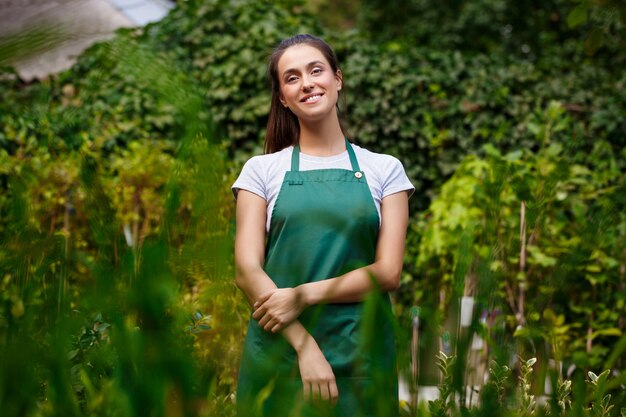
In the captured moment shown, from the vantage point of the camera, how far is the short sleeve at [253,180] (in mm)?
1774

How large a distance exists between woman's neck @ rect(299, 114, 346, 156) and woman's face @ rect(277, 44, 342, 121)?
3 centimetres

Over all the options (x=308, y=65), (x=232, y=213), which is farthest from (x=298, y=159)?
(x=232, y=213)

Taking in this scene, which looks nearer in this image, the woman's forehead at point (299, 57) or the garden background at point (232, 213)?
the garden background at point (232, 213)

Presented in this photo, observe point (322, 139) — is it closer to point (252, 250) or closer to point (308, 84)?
point (308, 84)

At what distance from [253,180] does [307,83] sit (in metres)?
0.30

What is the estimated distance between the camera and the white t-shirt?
1795 mm

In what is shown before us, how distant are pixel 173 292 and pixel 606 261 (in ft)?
12.3

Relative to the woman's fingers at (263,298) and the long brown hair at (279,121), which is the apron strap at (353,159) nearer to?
the long brown hair at (279,121)

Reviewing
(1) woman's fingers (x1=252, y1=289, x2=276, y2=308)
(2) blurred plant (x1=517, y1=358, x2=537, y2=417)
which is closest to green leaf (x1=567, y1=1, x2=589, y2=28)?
(1) woman's fingers (x1=252, y1=289, x2=276, y2=308)

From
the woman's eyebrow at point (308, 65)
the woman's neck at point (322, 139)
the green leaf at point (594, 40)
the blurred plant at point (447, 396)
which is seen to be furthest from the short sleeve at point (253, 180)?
the green leaf at point (594, 40)

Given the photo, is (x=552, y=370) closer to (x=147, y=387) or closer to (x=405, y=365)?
(x=405, y=365)

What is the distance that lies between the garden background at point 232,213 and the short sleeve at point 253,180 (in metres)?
0.09

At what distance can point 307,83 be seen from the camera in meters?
1.83

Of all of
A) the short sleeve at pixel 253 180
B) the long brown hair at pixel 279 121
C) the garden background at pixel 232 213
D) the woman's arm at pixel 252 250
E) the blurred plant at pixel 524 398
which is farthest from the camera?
the long brown hair at pixel 279 121
